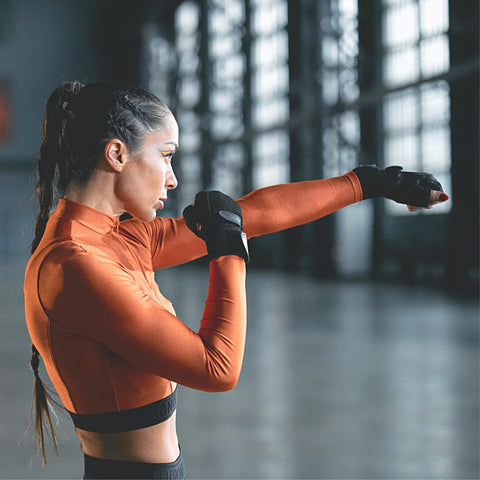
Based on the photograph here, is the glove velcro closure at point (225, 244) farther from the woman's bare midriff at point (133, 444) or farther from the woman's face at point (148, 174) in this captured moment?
the woman's bare midriff at point (133, 444)

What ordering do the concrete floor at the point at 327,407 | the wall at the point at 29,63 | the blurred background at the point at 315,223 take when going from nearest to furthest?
the concrete floor at the point at 327,407, the blurred background at the point at 315,223, the wall at the point at 29,63

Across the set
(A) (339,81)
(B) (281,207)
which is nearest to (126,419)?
(B) (281,207)

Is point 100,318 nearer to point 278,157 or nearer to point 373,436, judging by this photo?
point 373,436

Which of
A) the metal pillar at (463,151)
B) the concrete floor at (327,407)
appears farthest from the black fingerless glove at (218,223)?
the metal pillar at (463,151)

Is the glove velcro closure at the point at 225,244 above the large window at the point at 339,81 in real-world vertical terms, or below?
below

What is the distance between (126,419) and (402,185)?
963mm

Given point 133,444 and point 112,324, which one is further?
point 133,444

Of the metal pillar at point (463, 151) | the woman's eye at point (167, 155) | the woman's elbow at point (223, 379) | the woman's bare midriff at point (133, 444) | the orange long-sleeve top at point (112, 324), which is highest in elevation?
the metal pillar at point (463, 151)

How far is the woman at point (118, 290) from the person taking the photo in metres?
1.29

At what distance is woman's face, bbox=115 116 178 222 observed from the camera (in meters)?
1.45

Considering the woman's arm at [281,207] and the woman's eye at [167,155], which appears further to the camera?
the woman's arm at [281,207]

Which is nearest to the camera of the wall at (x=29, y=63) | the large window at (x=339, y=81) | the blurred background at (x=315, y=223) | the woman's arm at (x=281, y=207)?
the woman's arm at (x=281, y=207)

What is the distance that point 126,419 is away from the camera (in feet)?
4.58

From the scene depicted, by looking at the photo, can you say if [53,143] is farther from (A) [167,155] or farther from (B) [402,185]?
(B) [402,185]
